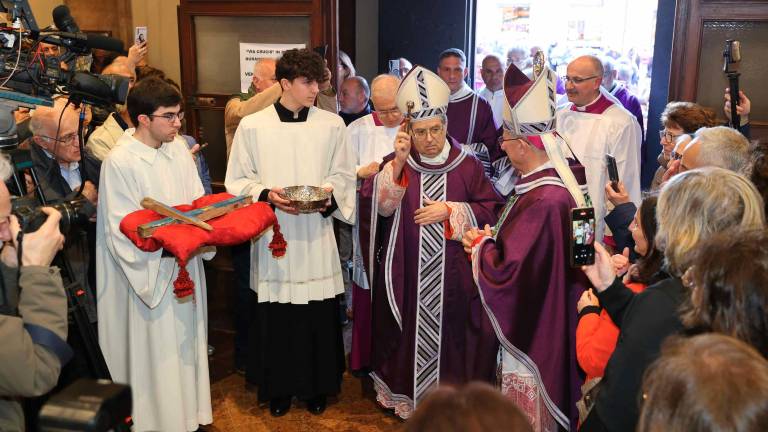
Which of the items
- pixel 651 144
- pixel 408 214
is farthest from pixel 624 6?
pixel 408 214

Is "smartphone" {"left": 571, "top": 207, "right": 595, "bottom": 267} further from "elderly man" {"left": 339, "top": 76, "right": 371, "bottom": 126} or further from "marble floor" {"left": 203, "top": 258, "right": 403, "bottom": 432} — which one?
"elderly man" {"left": 339, "top": 76, "right": 371, "bottom": 126}

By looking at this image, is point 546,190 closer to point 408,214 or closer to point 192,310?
point 408,214

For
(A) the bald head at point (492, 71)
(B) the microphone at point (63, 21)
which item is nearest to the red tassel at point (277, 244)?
(B) the microphone at point (63, 21)

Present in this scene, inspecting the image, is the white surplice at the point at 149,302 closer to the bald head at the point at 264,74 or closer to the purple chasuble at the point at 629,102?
the bald head at the point at 264,74

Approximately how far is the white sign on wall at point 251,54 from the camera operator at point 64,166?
5.10ft

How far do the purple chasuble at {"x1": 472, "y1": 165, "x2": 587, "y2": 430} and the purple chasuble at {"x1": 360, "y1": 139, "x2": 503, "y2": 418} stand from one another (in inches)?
13.4

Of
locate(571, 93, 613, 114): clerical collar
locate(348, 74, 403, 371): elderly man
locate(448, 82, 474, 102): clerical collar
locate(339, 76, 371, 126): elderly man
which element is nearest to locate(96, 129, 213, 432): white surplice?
locate(348, 74, 403, 371): elderly man

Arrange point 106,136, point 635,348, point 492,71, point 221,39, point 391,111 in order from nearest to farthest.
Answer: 1. point 635,348
2. point 106,136
3. point 391,111
4. point 221,39
5. point 492,71

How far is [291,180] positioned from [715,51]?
8.32 ft

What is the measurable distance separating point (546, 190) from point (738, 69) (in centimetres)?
197

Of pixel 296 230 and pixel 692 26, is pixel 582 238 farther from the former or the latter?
pixel 692 26

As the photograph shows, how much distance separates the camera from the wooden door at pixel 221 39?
473cm

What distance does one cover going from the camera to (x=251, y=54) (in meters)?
4.95

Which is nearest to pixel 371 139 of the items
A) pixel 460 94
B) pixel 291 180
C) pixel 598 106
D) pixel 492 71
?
pixel 460 94
